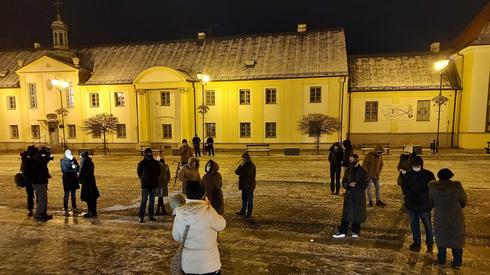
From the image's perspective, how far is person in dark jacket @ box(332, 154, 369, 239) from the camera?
689cm

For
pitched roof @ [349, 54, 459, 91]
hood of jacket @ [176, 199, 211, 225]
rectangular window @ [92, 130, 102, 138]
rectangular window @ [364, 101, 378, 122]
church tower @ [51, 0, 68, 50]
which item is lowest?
rectangular window @ [92, 130, 102, 138]

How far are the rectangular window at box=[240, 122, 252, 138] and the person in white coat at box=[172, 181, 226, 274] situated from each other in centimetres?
2480

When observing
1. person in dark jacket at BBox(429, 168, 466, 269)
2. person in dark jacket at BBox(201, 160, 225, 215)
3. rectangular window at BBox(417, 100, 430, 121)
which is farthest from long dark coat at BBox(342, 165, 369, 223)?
rectangular window at BBox(417, 100, 430, 121)

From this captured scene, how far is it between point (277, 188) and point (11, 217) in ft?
28.6

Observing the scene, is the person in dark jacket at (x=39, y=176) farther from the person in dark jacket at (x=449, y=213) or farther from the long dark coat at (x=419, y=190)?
the person in dark jacket at (x=449, y=213)

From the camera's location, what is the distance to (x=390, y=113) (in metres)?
27.1

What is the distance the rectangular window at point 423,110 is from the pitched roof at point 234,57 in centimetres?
697

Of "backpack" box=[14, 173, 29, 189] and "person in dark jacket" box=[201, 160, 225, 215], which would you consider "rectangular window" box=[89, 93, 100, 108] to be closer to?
"backpack" box=[14, 173, 29, 189]

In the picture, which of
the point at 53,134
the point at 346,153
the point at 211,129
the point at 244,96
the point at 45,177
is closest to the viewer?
the point at 45,177

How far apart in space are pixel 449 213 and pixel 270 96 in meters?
22.8

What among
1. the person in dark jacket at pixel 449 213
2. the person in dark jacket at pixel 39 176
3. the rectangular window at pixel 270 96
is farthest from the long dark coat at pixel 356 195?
the rectangular window at pixel 270 96

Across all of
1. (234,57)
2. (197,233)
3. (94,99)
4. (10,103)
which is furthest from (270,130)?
(10,103)

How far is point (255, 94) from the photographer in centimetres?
2780

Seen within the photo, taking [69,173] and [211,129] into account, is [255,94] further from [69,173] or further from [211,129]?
[69,173]
